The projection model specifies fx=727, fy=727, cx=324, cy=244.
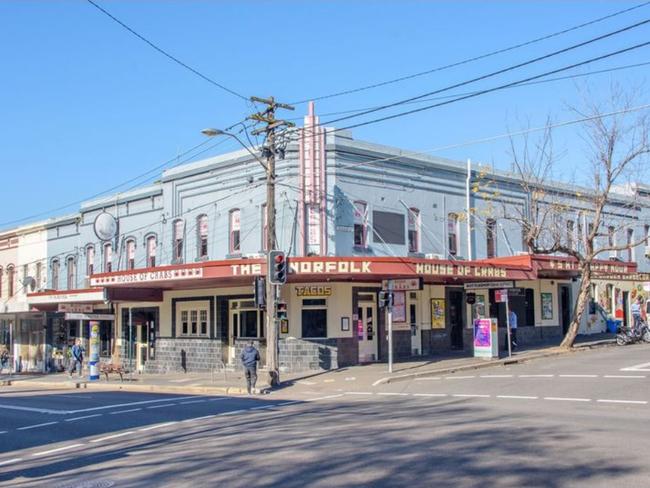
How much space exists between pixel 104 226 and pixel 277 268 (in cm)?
1717

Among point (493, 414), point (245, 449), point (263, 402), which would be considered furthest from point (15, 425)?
point (493, 414)

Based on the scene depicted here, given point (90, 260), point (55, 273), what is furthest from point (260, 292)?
point (55, 273)

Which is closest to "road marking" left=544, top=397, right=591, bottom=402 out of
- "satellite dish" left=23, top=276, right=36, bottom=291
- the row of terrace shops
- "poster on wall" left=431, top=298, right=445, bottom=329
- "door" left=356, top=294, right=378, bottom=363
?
the row of terrace shops

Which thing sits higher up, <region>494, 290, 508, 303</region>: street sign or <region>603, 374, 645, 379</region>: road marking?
<region>494, 290, 508, 303</region>: street sign

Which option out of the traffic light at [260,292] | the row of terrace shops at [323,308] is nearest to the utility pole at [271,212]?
the traffic light at [260,292]

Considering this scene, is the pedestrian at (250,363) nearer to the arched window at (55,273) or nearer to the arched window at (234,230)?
the arched window at (234,230)

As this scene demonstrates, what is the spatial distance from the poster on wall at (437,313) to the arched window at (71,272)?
21.3 metres

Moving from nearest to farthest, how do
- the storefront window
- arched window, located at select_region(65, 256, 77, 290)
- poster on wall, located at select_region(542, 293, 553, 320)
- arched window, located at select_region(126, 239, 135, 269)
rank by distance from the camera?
the storefront window → poster on wall, located at select_region(542, 293, 553, 320) → arched window, located at select_region(126, 239, 135, 269) → arched window, located at select_region(65, 256, 77, 290)

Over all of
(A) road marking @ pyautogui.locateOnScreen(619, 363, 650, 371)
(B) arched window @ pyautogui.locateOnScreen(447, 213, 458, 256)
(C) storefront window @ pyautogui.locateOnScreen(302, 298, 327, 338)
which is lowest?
(A) road marking @ pyautogui.locateOnScreen(619, 363, 650, 371)

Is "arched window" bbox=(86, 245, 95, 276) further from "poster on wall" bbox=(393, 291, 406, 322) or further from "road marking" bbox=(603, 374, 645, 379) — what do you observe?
"road marking" bbox=(603, 374, 645, 379)

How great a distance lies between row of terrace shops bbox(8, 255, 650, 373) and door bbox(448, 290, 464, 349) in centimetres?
4

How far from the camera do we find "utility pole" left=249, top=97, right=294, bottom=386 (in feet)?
76.3

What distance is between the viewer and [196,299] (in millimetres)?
31453

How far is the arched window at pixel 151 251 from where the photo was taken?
3522 centimetres
